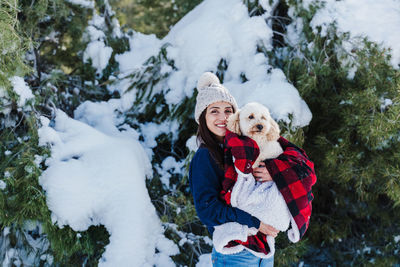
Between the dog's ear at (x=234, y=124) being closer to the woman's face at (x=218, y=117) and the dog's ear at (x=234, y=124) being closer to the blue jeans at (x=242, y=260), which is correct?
the woman's face at (x=218, y=117)

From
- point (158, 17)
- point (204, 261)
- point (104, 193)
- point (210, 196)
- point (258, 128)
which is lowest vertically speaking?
point (204, 261)

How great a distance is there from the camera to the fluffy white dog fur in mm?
2047

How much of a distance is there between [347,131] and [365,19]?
1.18 metres

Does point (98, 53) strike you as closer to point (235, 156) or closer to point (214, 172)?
point (214, 172)

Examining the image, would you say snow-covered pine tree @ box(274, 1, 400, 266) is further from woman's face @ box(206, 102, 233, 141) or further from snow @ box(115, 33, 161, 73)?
snow @ box(115, 33, 161, 73)

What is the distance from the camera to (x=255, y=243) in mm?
2035

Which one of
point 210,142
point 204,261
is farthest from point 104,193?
point 210,142

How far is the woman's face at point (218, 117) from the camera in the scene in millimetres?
2283

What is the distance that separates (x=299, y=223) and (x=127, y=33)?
424 cm

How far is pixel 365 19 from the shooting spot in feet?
11.9

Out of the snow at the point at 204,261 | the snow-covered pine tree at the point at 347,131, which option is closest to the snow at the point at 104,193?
the snow at the point at 204,261

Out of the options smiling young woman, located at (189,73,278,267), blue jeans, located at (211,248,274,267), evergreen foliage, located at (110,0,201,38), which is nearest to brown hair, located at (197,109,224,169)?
smiling young woman, located at (189,73,278,267)

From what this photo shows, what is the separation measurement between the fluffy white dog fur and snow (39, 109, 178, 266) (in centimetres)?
155

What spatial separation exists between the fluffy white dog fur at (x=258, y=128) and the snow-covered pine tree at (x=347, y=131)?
1.49m
